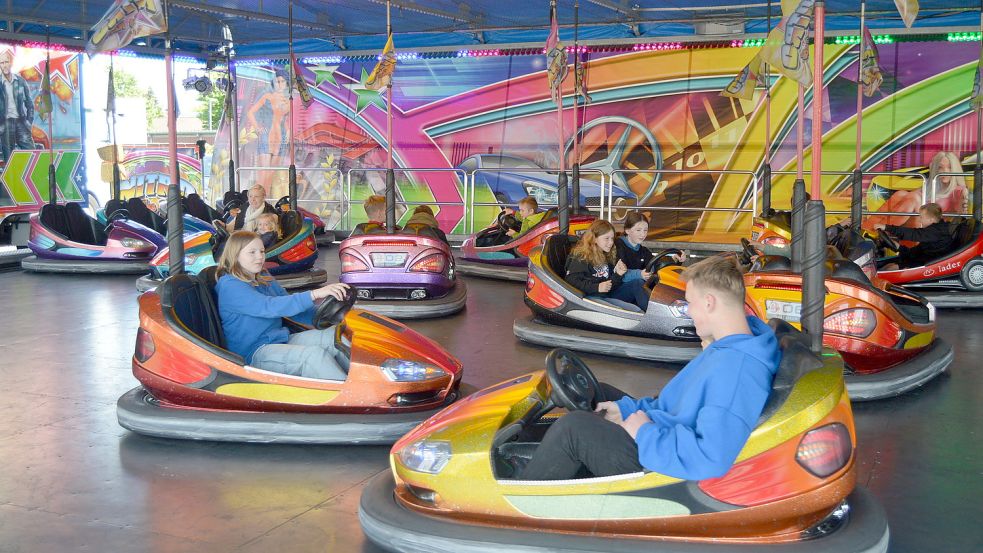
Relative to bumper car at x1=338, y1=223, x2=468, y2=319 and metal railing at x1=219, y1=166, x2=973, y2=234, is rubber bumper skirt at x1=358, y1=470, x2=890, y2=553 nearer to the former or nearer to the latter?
bumper car at x1=338, y1=223, x2=468, y2=319

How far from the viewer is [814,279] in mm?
2557

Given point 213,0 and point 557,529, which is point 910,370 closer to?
point 557,529

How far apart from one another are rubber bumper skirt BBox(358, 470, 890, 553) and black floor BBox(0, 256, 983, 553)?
0.11 metres

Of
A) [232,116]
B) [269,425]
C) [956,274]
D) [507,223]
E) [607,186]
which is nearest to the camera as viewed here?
[269,425]

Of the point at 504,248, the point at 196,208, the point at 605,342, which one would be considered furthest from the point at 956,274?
the point at 196,208

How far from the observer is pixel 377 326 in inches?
127

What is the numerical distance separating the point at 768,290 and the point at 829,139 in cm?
667

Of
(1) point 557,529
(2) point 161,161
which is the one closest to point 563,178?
(1) point 557,529

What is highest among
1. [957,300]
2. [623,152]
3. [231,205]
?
[623,152]

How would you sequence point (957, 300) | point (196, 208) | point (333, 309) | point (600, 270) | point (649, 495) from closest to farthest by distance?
point (649, 495) < point (333, 309) < point (600, 270) < point (957, 300) < point (196, 208)

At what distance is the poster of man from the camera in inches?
436

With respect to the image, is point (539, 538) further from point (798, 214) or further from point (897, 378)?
point (897, 378)

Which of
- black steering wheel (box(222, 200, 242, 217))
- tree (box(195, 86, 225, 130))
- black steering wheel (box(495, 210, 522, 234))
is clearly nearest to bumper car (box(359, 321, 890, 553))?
black steering wheel (box(495, 210, 522, 234))

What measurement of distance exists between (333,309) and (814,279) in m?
1.67
